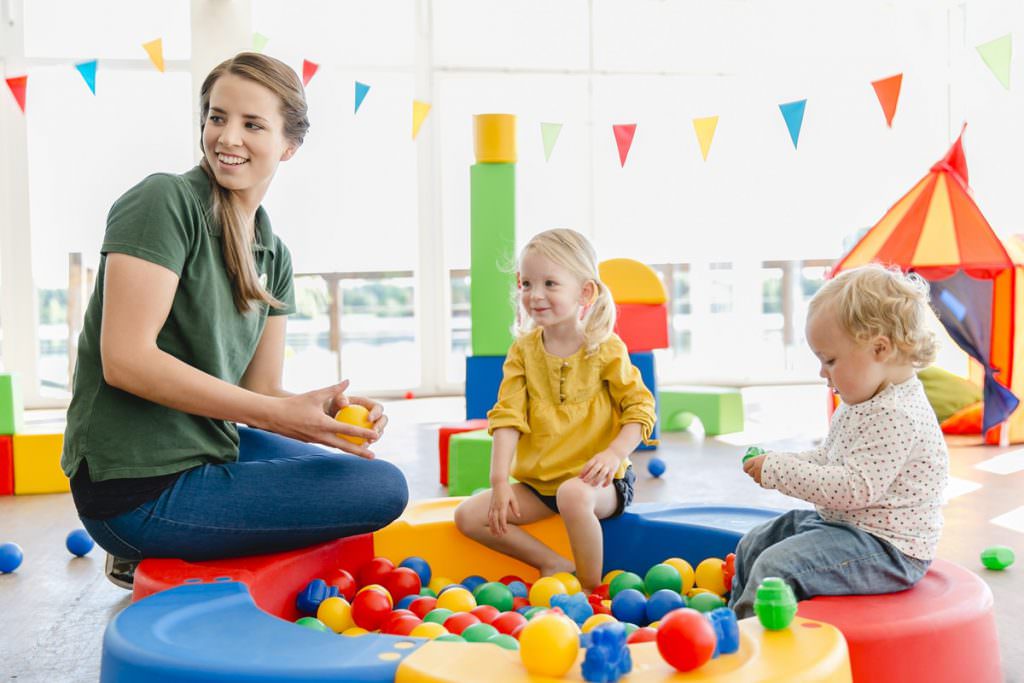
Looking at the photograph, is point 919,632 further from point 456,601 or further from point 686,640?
point 456,601

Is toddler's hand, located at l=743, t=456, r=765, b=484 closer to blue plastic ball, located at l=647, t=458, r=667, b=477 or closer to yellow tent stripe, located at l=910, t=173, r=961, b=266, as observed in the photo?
blue plastic ball, located at l=647, t=458, r=667, b=477

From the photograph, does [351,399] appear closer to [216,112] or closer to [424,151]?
[216,112]

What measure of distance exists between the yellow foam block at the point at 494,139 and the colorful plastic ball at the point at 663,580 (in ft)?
7.01

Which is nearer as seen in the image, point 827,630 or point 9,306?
point 827,630

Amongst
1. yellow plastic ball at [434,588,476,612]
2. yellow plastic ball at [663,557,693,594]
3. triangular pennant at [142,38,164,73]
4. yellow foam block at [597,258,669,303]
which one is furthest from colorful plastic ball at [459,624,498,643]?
triangular pennant at [142,38,164,73]

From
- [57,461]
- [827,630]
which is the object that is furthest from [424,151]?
[827,630]

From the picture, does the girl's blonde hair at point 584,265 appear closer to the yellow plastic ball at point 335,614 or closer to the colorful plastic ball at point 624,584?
the colorful plastic ball at point 624,584

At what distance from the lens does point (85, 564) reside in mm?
2176

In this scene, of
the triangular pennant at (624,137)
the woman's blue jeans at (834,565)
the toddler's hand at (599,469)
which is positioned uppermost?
the triangular pennant at (624,137)

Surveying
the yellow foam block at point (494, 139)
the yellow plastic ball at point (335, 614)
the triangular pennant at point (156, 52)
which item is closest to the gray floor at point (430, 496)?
the yellow plastic ball at point (335, 614)

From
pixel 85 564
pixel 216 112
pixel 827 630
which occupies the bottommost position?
pixel 85 564

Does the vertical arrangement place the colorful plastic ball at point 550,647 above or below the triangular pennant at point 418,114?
below

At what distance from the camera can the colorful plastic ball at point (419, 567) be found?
5.97ft

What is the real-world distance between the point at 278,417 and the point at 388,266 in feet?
14.4
